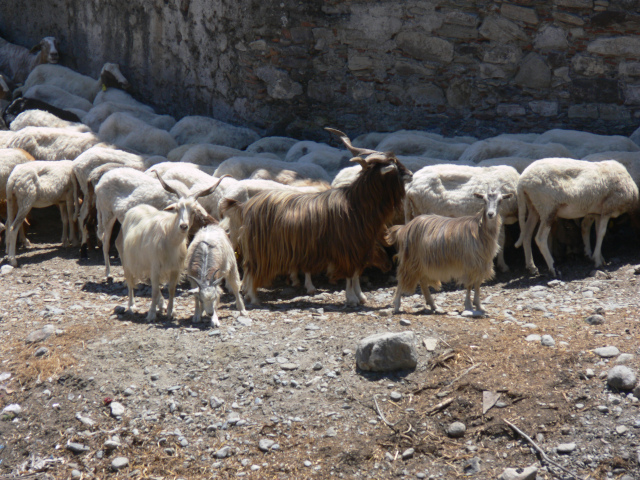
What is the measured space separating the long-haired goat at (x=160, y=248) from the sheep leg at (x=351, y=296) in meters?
2.04

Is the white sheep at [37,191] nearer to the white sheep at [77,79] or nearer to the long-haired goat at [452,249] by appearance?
the white sheep at [77,79]

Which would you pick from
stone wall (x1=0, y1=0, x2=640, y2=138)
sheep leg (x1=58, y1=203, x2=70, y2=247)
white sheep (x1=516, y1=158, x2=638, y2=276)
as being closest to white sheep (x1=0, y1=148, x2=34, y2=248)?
sheep leg (x1=58, y1=203, x2=70, y2=247)

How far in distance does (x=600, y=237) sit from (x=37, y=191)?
883 cm

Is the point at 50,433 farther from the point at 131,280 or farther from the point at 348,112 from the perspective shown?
the point at 348,112

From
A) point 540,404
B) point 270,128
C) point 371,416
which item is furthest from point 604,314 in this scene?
point 270,128

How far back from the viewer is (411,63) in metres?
13.7

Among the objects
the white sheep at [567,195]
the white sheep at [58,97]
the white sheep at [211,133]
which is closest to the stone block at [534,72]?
the white sheep at [567,195]

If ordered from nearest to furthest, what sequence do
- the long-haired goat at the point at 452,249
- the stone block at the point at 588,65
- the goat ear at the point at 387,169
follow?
the long-haired goat at the point at 452,249 → the goat ear at the point at 387,169 → the stone block at the point at 588,65

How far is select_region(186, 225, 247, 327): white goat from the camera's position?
7.21 m

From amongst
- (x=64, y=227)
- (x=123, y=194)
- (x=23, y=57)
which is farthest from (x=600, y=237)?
(x=23, y=57)

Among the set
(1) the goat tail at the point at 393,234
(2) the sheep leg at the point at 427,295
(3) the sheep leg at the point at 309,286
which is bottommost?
(3) the sheep leg at the point at 309,286

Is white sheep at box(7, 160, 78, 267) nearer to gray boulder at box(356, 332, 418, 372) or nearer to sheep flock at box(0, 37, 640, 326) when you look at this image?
sheep flock at box(0, 37, 640, 326)

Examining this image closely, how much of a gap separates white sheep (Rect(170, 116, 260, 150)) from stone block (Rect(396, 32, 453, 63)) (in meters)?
3.58

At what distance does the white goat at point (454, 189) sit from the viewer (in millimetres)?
9422
